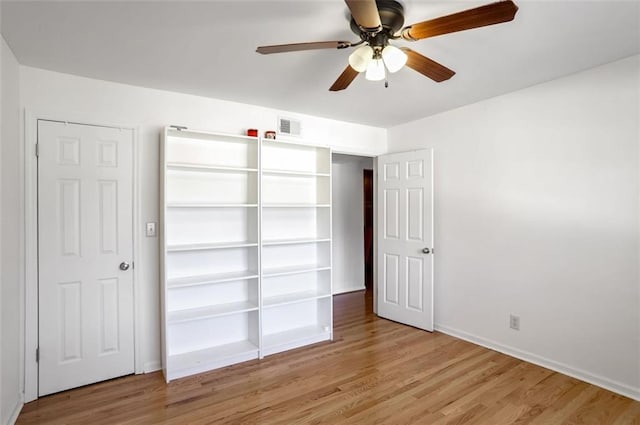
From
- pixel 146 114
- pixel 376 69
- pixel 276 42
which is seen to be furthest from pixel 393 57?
pixel 146 114

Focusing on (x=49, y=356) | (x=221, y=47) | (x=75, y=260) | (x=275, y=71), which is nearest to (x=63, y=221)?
(x=75, y=260)

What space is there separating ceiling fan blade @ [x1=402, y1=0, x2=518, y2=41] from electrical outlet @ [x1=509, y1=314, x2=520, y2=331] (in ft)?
8.62

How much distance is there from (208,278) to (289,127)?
1.76 meters

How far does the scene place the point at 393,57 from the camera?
177 cm

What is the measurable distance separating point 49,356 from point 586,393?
4033 mm

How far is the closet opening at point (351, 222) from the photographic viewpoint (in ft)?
18.4

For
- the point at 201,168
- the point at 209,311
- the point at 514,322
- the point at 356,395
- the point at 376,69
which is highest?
the point at 376,69

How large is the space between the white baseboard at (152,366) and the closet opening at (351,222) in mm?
3081

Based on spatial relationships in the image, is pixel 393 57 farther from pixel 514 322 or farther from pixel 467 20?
pixel 514 322

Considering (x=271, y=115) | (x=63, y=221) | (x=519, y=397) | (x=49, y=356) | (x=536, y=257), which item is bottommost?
(x=519, y=397)

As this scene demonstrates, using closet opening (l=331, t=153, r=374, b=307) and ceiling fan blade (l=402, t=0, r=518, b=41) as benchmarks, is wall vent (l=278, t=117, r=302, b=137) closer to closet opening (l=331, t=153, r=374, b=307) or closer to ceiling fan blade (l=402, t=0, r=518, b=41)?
closet opening (l=331, t=153, r=374, b=307)

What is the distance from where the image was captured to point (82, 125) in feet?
8.64

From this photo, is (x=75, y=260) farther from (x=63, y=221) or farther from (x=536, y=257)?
(x=536, y=257)

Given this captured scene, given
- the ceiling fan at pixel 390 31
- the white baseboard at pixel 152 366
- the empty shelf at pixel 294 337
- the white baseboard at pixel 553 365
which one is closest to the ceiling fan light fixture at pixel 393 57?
the ceiling fan at pixel 390 31
